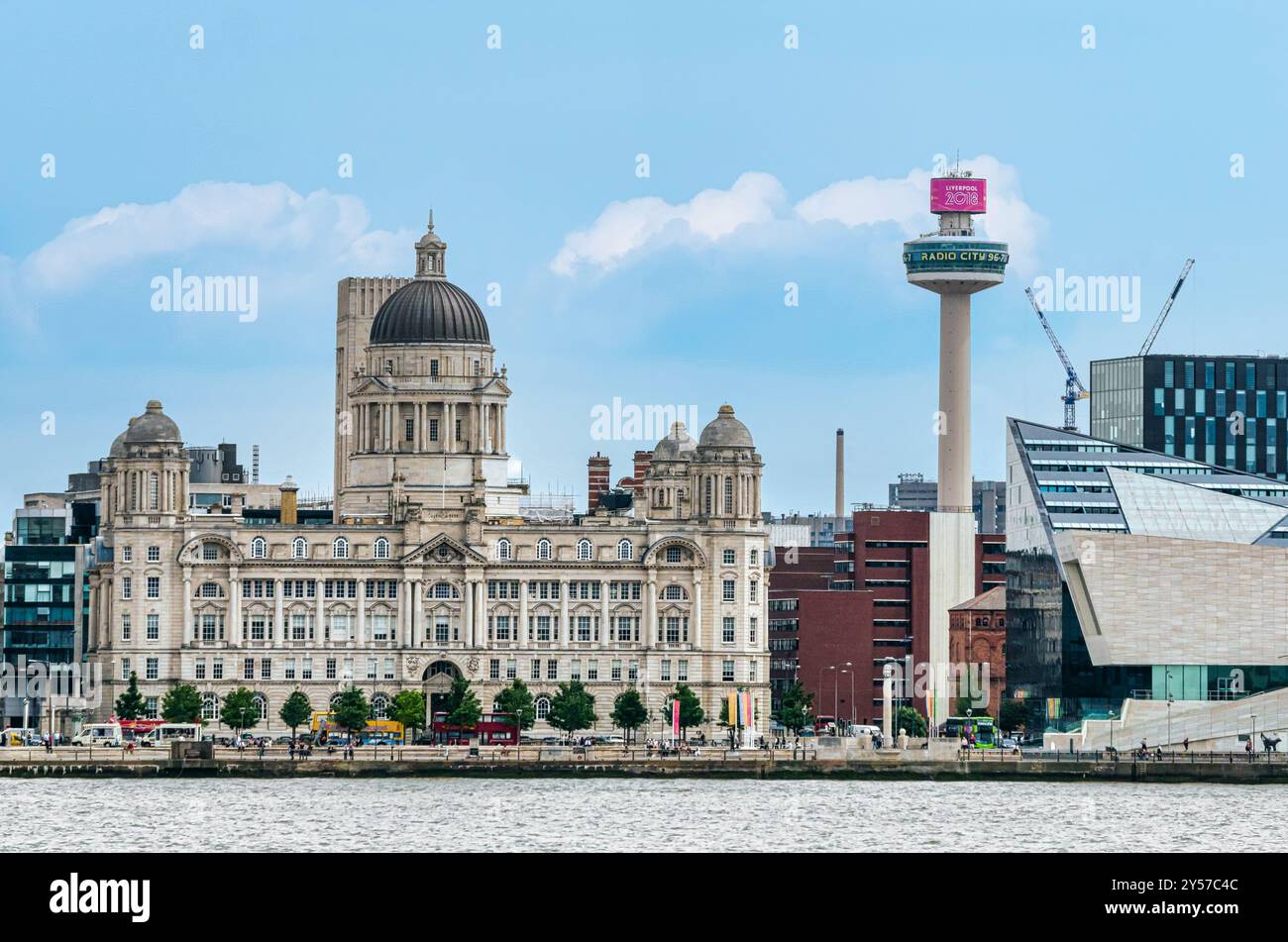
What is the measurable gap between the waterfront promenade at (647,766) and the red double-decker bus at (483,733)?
64.9ft

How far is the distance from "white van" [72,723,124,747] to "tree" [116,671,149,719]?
700cm

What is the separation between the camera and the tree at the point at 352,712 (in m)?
160

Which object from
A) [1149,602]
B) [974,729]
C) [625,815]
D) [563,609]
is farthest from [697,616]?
[625,815]

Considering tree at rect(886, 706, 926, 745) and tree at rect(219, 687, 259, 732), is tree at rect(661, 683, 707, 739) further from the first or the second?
tree at rect(219, 687, 259, 732)

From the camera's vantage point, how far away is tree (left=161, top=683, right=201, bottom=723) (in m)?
163

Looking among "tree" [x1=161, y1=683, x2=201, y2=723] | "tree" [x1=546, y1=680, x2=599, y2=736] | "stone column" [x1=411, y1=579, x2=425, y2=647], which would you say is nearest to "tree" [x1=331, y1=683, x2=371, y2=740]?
"tree" [x1=161, y1=683, x2=201, y2=723]

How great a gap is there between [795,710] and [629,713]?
11113mm

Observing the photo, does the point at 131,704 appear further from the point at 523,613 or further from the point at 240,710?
the point at 523,613

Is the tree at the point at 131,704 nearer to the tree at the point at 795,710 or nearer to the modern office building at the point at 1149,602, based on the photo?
the tree at the point at 795,710

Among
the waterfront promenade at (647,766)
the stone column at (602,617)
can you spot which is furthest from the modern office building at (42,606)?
the waterfront promenade at (647,766)

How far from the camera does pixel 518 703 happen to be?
165750 mm
